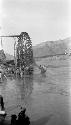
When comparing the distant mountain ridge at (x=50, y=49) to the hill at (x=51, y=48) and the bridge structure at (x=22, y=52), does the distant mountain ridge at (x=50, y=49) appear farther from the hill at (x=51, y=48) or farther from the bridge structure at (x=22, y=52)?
the bridge structure at (x=22, y=52)

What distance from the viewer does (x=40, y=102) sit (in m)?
23.8

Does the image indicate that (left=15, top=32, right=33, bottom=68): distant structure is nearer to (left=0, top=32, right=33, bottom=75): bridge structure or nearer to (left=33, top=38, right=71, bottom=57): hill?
(left=0, top=32, right=33, bottom=75): bridge structure

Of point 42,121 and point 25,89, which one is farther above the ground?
point 42,121

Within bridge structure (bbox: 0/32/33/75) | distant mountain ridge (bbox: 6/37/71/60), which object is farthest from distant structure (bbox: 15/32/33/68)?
distant mountain ridge (bbox: 6/37/71/60)

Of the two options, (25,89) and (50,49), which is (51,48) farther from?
(25,89)

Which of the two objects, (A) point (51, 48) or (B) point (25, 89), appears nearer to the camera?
(B) point (25, 89)

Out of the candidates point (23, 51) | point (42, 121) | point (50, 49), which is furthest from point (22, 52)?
point (50, 49)

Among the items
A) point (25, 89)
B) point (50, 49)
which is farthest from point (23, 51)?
point (50, 49)

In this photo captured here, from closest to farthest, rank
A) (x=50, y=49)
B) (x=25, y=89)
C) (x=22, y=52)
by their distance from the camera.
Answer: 1. (x=25, y=89)
2. (x=22, y=52)
3. (x=50, y=49)

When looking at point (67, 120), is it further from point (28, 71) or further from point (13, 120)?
point (28, 71)

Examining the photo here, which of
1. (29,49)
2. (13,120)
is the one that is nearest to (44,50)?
(29,49)

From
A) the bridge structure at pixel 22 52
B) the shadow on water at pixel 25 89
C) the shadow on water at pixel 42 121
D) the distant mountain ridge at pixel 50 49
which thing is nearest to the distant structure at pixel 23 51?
the bridge structure at pixel 22 52

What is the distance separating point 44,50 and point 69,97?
14997cm

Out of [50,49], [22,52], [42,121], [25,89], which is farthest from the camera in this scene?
[50,49]
